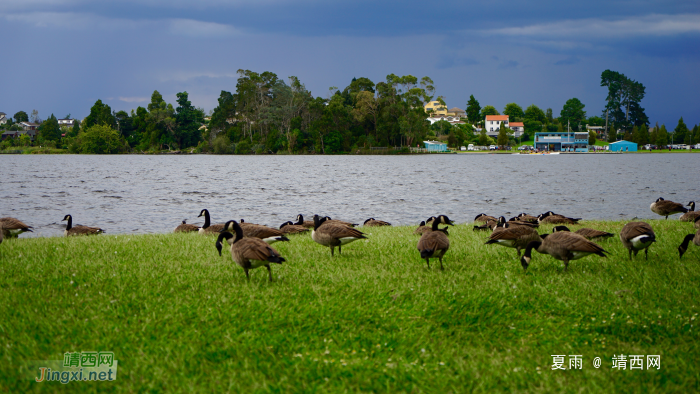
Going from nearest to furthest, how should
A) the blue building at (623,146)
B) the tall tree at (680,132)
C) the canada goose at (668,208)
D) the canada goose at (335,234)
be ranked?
the canada goose at (335,234)
the canada goose at (668,208)
the blue building at (623,146)
the tall tree at (680,132)

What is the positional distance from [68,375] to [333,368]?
3.19 m

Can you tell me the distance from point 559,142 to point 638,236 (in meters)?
185

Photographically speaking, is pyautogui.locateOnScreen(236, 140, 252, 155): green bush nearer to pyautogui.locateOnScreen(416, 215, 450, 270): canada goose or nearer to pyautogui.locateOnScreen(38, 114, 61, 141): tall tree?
pyautogui.locateOnScreen(38, 114, 61, 141): tall tree

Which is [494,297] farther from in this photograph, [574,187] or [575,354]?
[574,187]

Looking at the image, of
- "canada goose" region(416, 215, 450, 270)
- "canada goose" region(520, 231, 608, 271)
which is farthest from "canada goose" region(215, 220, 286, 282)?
"canada goose" region(520, 231, 608, 271)

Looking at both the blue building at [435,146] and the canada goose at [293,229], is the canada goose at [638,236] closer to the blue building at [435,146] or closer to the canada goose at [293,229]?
the canada goose at [293,229]

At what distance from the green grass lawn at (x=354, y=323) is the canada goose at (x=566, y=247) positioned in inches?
15.9

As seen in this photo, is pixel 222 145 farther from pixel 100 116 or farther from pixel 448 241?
pixel 448 241

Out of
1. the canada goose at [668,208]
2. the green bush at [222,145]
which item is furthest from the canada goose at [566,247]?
the green bush at [222,145]

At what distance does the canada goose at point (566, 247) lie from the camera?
348 inches

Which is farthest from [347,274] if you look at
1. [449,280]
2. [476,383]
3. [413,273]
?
[476,383]

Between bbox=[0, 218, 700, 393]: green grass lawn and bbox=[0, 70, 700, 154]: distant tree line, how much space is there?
436 ft

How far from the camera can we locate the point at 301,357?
5918 millimetres

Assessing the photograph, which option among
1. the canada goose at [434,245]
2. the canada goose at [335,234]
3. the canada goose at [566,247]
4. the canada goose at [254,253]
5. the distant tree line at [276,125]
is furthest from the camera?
the distant tree line at [276,125]
